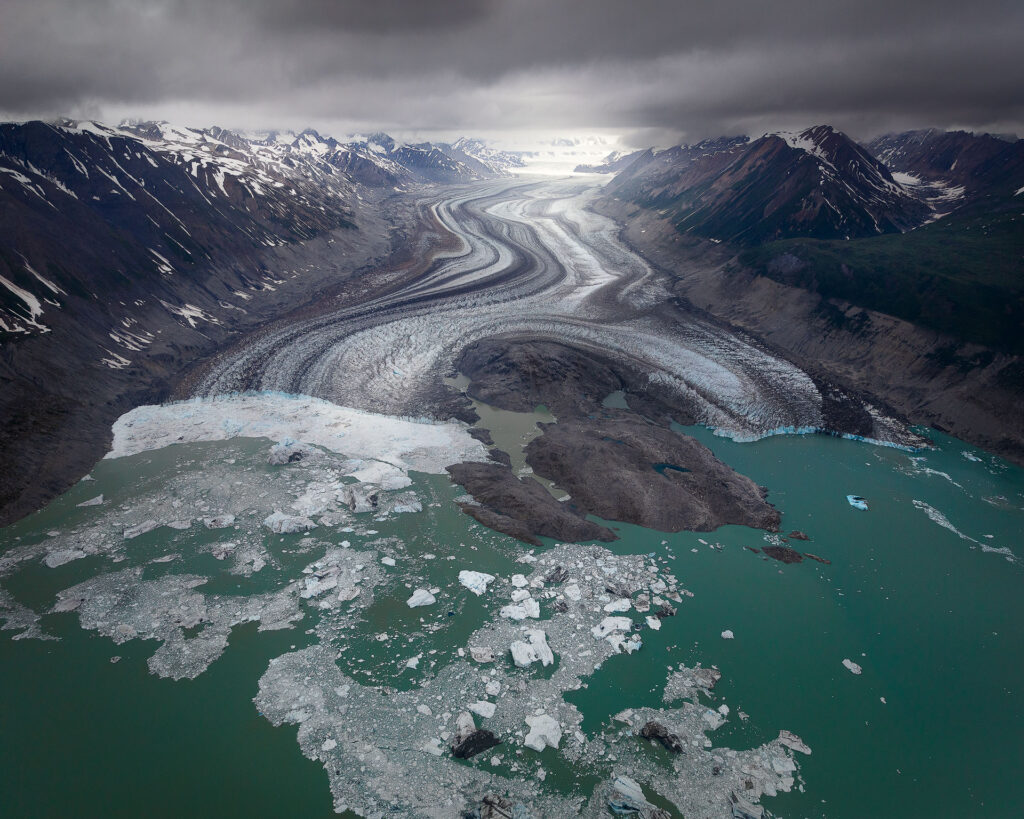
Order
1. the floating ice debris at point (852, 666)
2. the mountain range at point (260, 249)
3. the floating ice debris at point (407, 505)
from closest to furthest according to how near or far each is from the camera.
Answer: the floating ice debris at point (852, 666) < the floating ice debris at point (407, 505) < the mountain range at point (260, 249)

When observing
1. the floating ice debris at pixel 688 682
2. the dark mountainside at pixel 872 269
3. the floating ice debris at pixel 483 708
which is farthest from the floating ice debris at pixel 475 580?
the dark mountainside at pixel 872 269

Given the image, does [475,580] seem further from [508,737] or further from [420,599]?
[508,737]

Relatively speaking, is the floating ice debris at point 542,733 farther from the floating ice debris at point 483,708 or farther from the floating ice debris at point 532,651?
the floating ice debris at point 532,651

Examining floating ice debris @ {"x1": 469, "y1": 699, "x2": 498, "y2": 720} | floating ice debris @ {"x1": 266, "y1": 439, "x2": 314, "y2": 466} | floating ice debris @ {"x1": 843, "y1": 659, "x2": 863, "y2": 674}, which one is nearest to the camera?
floating ice debris @ {"x1": 469, "y1": 699, "x2": 498, "y2": 720}

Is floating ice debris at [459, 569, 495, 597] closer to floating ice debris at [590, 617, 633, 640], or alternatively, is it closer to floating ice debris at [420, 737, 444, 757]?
floating ice debris at [590, 617, 633, 640]

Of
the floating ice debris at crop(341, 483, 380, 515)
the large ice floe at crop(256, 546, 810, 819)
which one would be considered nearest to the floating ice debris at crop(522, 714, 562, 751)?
the large ice floe at crop(256, 546, 810, 819)

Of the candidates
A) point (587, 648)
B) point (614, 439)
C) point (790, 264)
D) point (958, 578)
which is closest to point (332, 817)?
point (587, 648)
